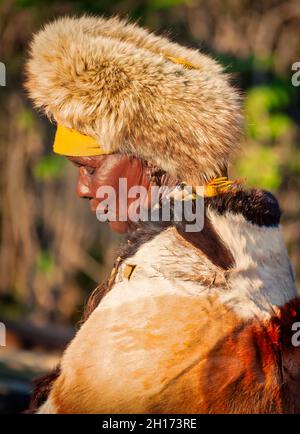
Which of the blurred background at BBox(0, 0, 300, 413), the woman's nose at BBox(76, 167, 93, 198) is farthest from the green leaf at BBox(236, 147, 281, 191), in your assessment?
the woman's nose at BBox(76, 167, 93, 198)

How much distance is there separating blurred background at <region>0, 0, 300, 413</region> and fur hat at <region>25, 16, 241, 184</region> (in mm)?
4394

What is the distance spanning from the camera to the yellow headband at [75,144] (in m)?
2.26

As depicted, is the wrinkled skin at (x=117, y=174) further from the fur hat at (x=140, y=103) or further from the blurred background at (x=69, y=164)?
the blurred background at (x=69, y=164)

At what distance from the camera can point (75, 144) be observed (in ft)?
7.50

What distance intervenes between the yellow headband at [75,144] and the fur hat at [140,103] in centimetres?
2

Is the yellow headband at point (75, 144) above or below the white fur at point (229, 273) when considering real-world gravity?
above

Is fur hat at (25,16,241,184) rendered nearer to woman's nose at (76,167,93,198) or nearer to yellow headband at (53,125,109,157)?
yellow headband at (53,125,109,157)

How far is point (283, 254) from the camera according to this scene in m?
2.30

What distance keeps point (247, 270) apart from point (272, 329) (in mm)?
167

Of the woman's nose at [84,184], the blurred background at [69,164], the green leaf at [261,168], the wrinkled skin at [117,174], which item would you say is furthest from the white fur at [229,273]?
the green leaf at [261,168]

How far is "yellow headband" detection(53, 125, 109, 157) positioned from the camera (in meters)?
2.26

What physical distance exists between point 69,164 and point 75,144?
226 inches

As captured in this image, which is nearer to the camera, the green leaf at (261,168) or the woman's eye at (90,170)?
the woman's eye at (90,170)

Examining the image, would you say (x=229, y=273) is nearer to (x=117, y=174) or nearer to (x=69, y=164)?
(x=117, y=174)
